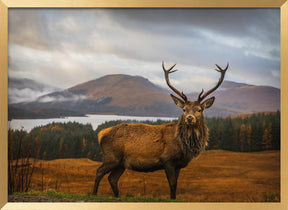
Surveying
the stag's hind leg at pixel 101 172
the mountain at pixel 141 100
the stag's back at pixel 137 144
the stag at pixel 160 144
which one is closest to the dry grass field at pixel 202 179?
the stag's hind leg at pixel 101 172

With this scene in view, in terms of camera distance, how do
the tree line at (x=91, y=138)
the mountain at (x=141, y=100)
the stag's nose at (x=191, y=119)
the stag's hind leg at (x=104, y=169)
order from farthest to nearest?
1. the mountain at (x=141, y=100)
2. the tree line at (x=91, y=138)
3. the stag's hind leg at (x=104, y=169)
4. the stag's nose at (x=191, y=119)

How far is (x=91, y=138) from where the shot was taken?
6273 millimetres

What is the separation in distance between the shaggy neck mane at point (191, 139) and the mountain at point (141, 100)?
3.82 feet

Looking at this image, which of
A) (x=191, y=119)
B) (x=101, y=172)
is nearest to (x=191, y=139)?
(x=191, y=119)

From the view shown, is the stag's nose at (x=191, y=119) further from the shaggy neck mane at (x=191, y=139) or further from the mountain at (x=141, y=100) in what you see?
the mountain at (x=141, y=100)

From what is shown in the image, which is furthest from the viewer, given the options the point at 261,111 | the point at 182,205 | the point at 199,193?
the point at 261,111

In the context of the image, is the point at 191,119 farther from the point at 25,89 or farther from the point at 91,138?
the point at 25,89

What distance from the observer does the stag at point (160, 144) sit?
5.20 metres

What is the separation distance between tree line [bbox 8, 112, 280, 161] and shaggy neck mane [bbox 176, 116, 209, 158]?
3.54 ft

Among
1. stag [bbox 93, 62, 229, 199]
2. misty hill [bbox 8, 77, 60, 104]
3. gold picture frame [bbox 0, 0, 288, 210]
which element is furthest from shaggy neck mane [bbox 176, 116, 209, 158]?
misty hill [bbox 8, 77, 60, 104]

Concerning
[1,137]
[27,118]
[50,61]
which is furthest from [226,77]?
[1,137]

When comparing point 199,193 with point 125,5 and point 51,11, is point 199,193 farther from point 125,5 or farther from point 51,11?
point 51,11

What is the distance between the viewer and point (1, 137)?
19.1ft

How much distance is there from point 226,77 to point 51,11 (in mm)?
3730
